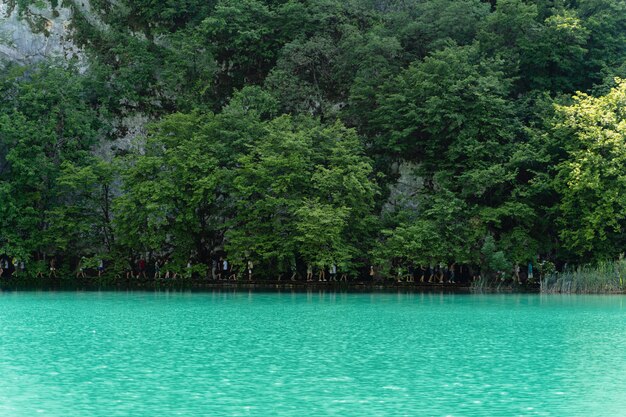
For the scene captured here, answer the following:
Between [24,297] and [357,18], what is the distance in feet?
76.9

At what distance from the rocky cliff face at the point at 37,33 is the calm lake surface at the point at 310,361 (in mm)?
22968

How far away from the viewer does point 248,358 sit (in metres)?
14.1

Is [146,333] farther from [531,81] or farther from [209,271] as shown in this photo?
[531,81]

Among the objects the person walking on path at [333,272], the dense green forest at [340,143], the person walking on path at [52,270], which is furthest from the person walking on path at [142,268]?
the person walking on path at [333,272]

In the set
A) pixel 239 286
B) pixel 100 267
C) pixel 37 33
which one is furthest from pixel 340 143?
pixel 37 33

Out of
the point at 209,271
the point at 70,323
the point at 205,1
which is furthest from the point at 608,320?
the point at 205,1

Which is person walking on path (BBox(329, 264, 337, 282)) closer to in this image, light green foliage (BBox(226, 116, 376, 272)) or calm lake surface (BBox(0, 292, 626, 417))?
light green foliage (BBox(226, 116, 376, 272))

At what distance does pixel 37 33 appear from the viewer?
4409 centimetres

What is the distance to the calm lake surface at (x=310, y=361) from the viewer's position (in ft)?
34.3

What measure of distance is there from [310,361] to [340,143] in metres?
23.0

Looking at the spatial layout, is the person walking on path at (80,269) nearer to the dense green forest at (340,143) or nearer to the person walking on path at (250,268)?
the dense green forest at (340,143)

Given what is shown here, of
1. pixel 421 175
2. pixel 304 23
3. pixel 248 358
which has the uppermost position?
pixel 304 23

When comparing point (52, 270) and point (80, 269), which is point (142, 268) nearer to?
point (80, 269)

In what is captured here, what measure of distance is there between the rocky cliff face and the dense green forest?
5.17ft
